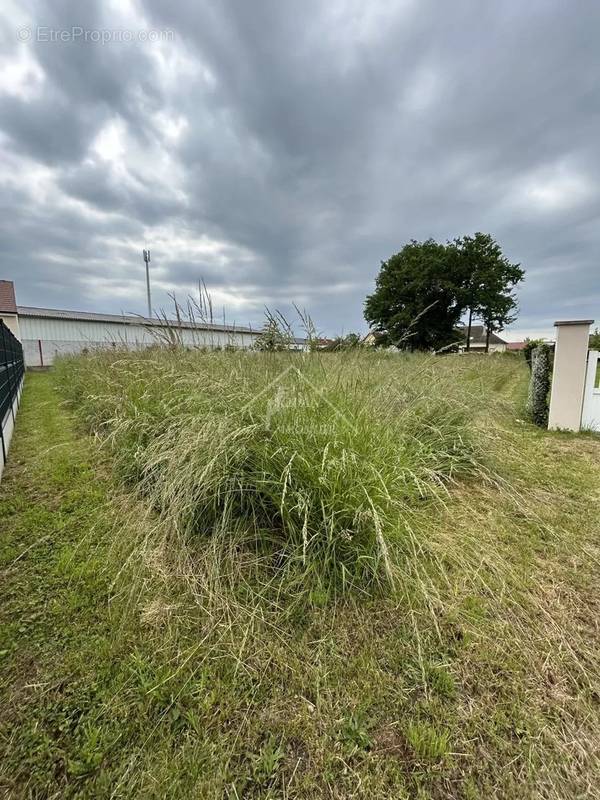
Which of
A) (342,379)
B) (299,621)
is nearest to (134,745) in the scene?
(299,621)

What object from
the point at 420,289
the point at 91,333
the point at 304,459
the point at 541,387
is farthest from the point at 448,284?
the point at 304,459

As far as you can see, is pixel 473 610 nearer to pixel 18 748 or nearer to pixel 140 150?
pixel 18 748

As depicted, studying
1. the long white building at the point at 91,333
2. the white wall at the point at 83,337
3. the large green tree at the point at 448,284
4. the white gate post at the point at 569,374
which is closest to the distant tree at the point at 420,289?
the large green tree at the point at 448,284

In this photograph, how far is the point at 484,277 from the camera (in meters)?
25.4

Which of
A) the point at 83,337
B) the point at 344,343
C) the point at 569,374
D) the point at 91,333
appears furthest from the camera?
the point at 91,333

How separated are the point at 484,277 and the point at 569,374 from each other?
2608cm

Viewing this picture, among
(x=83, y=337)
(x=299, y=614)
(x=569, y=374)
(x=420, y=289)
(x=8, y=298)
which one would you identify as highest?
(x=420, y=289)

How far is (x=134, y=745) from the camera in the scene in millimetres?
912

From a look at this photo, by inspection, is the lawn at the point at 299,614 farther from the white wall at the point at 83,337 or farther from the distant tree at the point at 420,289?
the distant tree at the point at 420,289

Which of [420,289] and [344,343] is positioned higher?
[420,289]

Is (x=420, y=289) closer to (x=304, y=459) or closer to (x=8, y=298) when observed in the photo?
(x=8, y=298)

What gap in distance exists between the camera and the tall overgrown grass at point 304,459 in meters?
1.47

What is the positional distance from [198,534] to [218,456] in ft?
1.47

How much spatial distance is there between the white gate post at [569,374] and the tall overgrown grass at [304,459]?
7.31 feet
